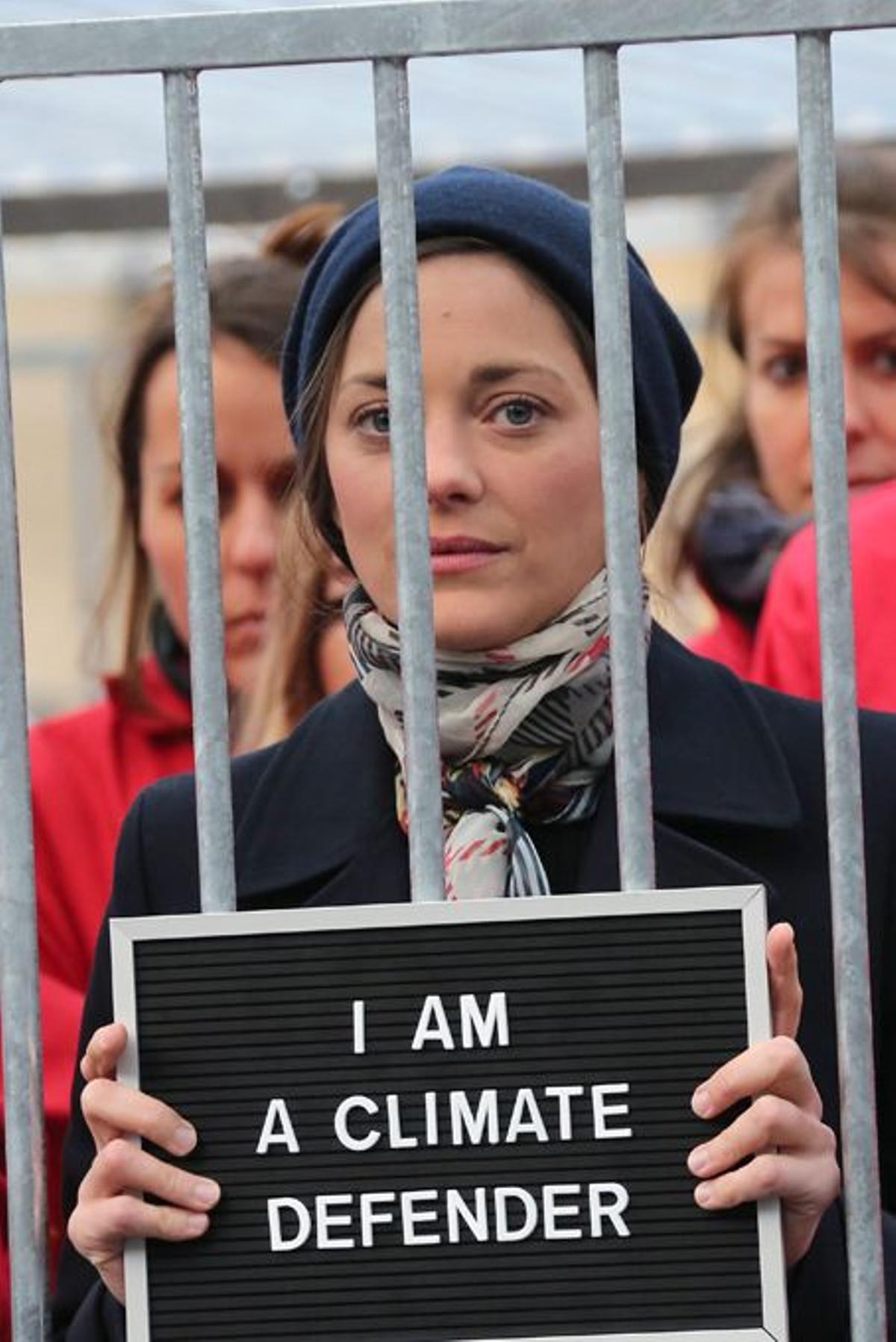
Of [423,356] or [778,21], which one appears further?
[423,356]

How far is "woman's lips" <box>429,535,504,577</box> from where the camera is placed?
1795 millimetres

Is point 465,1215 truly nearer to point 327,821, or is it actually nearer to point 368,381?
point 327,821

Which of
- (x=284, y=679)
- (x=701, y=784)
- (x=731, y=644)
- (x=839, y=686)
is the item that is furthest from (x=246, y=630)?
(x=839, y=686)

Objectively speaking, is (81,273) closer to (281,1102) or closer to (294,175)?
(294,175)

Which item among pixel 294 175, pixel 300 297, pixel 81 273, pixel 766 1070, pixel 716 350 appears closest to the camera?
pixel 766 1070

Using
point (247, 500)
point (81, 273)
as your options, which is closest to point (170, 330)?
point (247, 500)

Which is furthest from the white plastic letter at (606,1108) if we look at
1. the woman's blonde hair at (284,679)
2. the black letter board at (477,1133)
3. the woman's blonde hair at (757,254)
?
the woman's blonde hair at (757,254)

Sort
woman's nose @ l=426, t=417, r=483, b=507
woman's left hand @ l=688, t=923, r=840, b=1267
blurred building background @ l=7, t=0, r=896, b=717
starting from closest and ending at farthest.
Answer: woman's left hand @ l=688, t=923, r=840, b=1267 < woman's nose @ l=426, t=417, r=483, b=507 < blurred building background @ l=7, t=0, r=896, b=717

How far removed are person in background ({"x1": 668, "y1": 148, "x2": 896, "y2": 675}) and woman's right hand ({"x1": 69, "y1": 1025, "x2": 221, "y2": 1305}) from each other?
179cm

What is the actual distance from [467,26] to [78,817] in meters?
1.78

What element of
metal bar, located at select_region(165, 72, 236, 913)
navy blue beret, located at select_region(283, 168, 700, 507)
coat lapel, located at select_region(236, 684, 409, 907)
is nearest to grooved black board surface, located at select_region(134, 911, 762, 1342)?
metal bar, located at select_region(165, 72, 236, 913)

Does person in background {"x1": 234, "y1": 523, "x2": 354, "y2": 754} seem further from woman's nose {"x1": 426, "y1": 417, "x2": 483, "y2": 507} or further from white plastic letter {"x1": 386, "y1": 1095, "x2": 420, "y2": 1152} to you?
white plastic letter {"x1": 386, "y1": 1095, "x2": 420, "y2": 1152}

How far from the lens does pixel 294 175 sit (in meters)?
6.22

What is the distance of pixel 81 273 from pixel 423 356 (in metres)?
7.54
